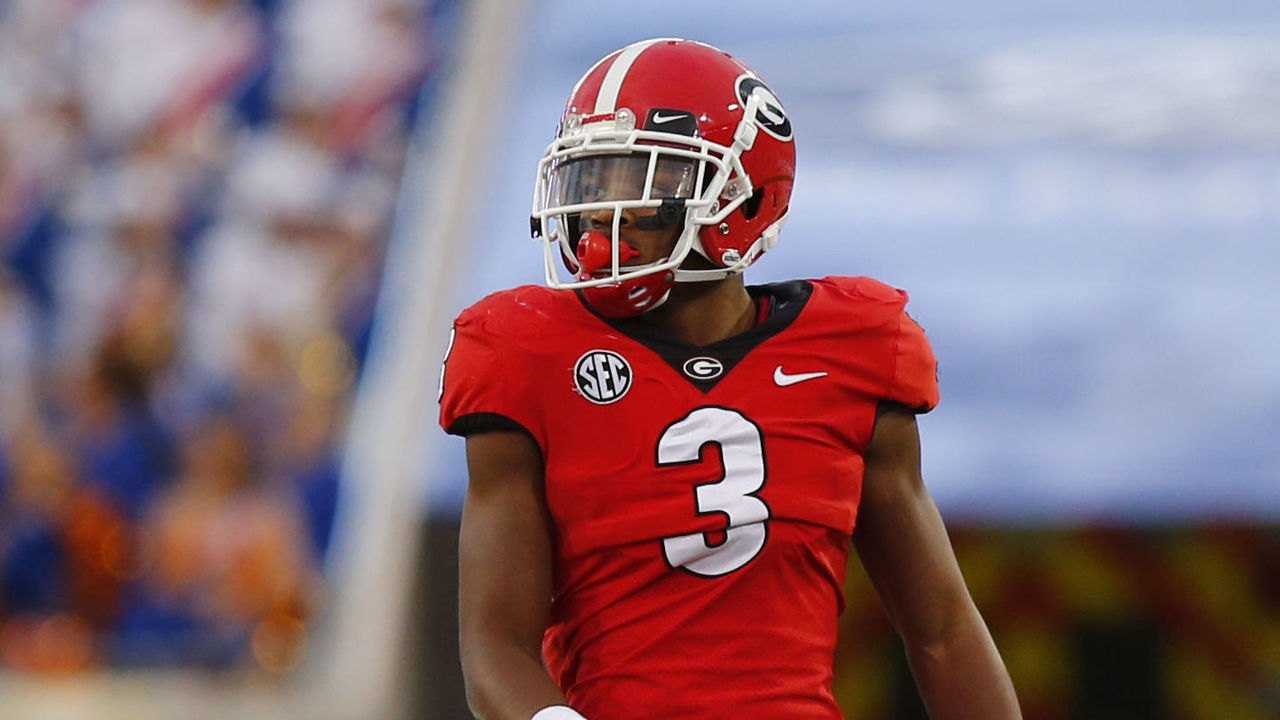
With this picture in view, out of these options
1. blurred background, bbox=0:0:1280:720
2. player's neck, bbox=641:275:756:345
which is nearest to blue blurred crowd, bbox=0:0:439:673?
blurred background, bbox=0:0:1280:720

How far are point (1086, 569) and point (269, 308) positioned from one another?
2658 millimetres

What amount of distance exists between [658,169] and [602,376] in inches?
8.7

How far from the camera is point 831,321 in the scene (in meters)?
1.83

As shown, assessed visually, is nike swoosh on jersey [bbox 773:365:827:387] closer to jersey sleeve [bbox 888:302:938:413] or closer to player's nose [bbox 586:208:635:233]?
jersey sleeve [bbox 888:302:938:413]

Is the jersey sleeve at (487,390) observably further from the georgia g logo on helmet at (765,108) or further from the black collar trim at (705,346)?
the georgia g logo on helmet at (765,108)

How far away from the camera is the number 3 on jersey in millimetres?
1698

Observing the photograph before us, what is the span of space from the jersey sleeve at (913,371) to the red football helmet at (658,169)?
0.19 meters

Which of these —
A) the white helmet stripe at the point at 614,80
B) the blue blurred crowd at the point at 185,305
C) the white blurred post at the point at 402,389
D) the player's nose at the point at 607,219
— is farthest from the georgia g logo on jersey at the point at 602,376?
the blue blurred crowd at the point at 185,305

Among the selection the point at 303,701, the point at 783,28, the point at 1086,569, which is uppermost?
the point at 783,28

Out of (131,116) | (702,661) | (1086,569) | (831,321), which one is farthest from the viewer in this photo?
(131,116)

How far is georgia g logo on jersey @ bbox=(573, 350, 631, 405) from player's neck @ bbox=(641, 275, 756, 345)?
94mm

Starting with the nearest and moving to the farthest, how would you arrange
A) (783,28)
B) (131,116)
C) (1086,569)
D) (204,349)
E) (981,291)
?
1. (1086,569)
2. (981,291)
3. (783,28)
4. (204,349)
5. (131,116)

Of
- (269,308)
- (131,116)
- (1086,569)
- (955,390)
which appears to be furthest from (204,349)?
(1086,569)

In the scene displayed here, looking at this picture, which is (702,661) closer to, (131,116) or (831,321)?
(831,321)
